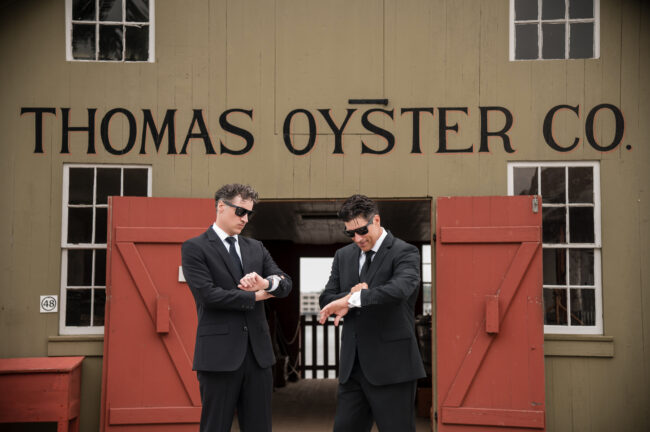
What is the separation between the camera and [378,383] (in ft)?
12.7

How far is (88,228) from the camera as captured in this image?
6574 millimetres

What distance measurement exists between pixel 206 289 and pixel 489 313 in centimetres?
313

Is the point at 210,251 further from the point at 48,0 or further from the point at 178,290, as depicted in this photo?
the point at 48,0

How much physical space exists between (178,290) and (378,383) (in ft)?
9.37

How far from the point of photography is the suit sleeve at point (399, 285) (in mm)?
3797

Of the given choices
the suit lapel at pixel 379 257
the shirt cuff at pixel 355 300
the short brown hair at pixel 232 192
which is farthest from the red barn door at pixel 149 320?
the shirt cuff at pixel 355 300

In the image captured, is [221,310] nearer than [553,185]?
Yes

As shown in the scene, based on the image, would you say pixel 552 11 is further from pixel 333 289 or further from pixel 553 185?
pixel 333 289

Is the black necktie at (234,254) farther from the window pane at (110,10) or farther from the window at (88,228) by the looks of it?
the window pane at (110,10)

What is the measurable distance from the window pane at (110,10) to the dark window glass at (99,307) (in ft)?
9.61

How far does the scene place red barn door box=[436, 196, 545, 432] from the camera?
5.90 meters

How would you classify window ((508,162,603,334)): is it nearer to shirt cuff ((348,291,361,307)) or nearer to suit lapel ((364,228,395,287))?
suit lapel ((364,228,395,287))

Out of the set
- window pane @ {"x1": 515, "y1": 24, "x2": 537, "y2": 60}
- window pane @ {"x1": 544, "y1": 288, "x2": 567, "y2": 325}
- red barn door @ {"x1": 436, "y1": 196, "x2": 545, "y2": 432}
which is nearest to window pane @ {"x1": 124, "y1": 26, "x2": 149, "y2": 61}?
red barn door @ {"x1": 436, "y1": 196, "x2": 545, "y2": 432}

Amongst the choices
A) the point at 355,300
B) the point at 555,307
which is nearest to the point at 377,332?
the point at 355,300
